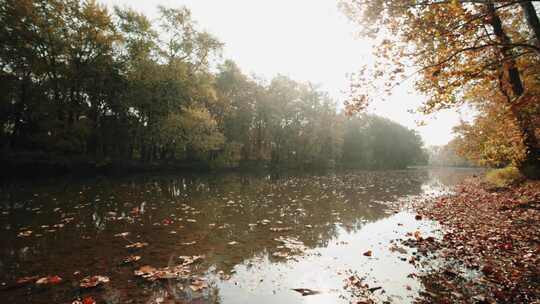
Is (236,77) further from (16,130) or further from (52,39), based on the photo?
(16,130)

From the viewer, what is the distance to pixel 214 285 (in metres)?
4.50

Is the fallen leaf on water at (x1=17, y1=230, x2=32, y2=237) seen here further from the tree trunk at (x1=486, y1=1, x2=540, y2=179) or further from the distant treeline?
the distant treeline

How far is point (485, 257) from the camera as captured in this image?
522 centimetres

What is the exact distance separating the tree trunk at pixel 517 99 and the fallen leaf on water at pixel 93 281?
984 centimetres

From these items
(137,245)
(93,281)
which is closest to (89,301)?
(93,281)

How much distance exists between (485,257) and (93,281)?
24.5 feet

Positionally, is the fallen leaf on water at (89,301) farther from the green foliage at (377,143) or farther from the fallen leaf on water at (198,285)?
the green foliage at (377,143)

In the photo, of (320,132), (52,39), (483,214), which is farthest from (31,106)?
(320,132)

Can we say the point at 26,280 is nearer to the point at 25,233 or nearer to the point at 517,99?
the point at 25,233

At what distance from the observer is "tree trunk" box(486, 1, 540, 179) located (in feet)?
22.1

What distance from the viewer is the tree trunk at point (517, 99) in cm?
675

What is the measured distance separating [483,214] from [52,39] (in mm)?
39075

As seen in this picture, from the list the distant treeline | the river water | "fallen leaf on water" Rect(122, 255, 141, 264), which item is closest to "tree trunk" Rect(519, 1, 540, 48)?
the river water

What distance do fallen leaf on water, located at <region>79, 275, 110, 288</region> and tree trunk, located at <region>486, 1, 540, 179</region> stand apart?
9837 mm
